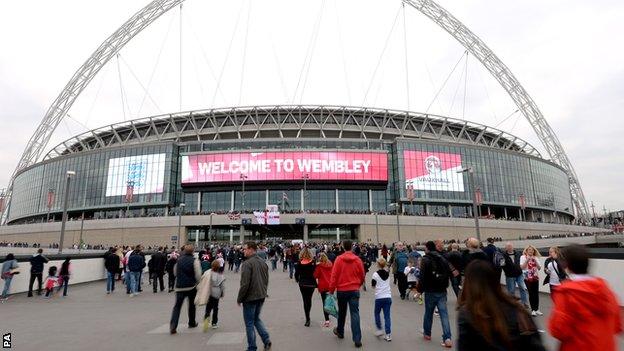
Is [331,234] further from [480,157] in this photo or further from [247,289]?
Answer: [247,289]

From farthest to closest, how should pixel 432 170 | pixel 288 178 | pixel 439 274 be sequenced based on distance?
1. pixel 432 170
2. pixel 288 178
3. pixel 439 274

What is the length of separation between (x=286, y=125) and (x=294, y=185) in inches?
610

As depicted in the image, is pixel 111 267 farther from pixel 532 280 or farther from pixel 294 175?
pixel 294 175

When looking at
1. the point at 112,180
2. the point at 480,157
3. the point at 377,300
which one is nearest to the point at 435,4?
the point at 480,157

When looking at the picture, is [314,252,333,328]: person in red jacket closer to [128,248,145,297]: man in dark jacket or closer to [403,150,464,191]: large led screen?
[128,248,145,297]: man in dark jacket

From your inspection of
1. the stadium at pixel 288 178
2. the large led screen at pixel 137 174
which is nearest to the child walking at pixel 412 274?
the stadium at pixel 288 178

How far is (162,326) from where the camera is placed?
9.14 metres

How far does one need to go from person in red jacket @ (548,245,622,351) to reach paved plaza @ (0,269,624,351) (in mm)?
4129

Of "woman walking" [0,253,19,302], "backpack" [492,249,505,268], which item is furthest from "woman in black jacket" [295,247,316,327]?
"woman walking" [0,253,19,302]

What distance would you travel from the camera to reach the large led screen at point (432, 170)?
71250 mm

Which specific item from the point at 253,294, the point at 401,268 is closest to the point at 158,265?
the point at 401,268

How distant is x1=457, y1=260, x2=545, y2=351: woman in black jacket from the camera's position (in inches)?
104

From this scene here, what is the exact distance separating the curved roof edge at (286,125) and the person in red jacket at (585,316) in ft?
242

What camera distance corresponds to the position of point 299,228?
67.5 meters
